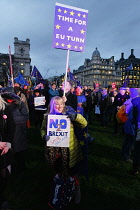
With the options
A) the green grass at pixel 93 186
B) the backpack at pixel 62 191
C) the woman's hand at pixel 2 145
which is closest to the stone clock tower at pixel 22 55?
the green grass at pixel 93 186

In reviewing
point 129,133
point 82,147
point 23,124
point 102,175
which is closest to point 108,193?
point 102,175

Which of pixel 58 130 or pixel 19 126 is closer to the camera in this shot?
pixel 58 130

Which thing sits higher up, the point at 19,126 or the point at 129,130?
the point at 19,126

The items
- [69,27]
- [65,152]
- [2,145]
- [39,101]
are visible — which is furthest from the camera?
[39,101]

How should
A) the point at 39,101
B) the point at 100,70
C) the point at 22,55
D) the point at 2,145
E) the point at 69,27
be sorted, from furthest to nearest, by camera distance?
1. the point at 100,70
2. the point at 22,55
3. the point at 39,101
4. the point at 69,27
5. the point at 2,145

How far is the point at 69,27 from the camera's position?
11.6ft

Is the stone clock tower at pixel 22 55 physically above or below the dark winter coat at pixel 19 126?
above

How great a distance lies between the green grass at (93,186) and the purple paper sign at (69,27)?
135 inches

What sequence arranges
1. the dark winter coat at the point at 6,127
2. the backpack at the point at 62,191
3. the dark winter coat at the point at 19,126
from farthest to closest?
the dark winter coat at the point at 19,126 < the backpack at the point at 62,191 < the dark winter coat at the point at 6,127

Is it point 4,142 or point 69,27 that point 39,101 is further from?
point 4,142

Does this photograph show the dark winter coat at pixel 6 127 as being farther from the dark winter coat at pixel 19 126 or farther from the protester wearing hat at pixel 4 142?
the dark winter coat at pixel 19 126

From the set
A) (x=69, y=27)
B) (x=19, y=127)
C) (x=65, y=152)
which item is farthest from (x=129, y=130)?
(x=69, y=27)

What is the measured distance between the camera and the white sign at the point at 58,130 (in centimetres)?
259

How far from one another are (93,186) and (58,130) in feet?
6.49
